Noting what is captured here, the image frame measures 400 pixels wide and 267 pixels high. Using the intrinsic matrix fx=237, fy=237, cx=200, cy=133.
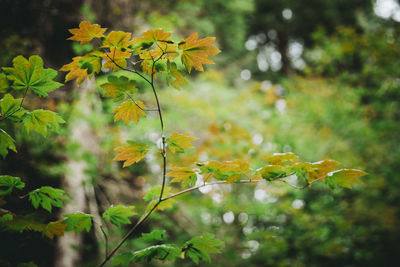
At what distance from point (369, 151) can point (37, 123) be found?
5.99 m

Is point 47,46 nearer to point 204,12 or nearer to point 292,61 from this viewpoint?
point 204,12

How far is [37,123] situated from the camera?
1016 mm

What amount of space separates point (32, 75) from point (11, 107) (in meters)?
0.15

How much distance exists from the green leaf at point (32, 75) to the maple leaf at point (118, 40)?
0.27 meters

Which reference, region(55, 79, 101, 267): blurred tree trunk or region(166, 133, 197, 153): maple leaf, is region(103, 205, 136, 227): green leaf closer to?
region(166, 133, 197, 153): maple leaf

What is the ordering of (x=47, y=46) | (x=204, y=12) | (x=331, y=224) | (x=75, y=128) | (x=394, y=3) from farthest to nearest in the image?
(x=394, y=3)
(x=204, y=12)
(x=331, y=224)
(x=75, y=128)
(x=47, y=46)

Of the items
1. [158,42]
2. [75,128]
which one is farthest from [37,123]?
[75,128]

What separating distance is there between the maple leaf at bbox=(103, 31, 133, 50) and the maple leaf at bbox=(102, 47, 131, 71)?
0.02 m

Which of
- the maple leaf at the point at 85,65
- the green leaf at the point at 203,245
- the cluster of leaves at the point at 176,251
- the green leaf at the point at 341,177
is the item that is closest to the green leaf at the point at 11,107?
the maple leaf at the point at 85,65

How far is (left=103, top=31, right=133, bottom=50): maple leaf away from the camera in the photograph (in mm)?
908

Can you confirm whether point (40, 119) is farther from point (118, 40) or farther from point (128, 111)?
point (118, 40)

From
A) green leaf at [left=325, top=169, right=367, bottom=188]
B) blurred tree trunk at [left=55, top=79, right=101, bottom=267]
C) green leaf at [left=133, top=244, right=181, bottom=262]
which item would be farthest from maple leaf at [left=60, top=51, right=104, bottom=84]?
blurred tree trunk at [left=55, top=79, right=101, bottom=267]

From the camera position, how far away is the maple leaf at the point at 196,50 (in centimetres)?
95

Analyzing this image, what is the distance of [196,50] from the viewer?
0.97m
